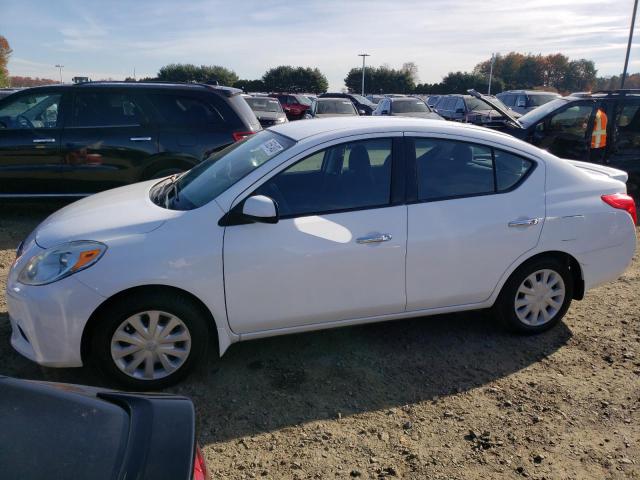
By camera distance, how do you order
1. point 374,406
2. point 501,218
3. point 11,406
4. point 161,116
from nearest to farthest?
point 11,406
point 374,406
point 501,218
point 161,116

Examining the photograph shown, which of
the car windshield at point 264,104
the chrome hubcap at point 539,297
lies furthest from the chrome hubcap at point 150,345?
the car windshield at point 264,104

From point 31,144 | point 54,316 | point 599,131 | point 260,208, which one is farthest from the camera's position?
point 599,131

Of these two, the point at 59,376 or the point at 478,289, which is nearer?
the point at 59,376

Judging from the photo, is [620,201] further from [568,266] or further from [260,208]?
[260,208]

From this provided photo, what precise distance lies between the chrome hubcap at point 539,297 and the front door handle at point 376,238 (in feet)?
4.03

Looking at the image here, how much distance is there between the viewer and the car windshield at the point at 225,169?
11.8 feet

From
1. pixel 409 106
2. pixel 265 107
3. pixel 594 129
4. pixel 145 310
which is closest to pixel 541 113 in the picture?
pixel 594 129

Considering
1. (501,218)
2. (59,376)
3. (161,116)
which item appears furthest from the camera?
(161,116)

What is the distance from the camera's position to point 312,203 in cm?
356

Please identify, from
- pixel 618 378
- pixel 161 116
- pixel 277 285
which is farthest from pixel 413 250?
pixel 161 116

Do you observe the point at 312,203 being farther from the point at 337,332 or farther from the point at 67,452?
the point at 67,452

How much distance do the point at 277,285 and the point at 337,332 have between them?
1028 mm

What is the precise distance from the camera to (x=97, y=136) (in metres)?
6.99

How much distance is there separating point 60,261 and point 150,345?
73 centimetres
